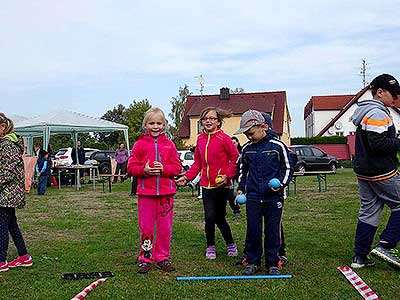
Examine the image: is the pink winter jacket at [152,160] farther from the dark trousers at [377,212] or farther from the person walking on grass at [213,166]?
the dark trousers at [377,212]

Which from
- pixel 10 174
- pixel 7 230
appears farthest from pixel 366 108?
pixel 7 230

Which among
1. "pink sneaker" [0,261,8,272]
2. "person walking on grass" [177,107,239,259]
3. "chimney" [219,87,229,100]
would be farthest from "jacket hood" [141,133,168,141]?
"chimney" [219,87,229,100]

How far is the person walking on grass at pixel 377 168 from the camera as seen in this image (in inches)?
213

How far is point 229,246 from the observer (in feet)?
21.3

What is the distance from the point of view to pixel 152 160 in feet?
18.9

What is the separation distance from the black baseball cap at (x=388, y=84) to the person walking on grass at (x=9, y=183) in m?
3.87

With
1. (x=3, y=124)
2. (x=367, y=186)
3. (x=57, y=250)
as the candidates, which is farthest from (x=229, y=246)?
(x=3, y=124)

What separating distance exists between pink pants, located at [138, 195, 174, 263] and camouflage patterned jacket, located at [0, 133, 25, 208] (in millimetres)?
1306

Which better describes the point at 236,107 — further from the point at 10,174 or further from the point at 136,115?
the point at 10,174

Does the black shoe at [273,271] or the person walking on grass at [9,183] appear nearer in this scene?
the black shoe at [273,271]

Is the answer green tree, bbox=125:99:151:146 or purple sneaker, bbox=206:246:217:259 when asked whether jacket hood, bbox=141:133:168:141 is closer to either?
purple sneaker, bbox=206:246:217:259

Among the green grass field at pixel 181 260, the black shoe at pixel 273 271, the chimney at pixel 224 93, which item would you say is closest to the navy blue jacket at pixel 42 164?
the green grass field at pixel 181 260

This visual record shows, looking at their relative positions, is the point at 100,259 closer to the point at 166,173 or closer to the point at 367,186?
the point at 166,173

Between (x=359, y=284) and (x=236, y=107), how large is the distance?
4197 cm
